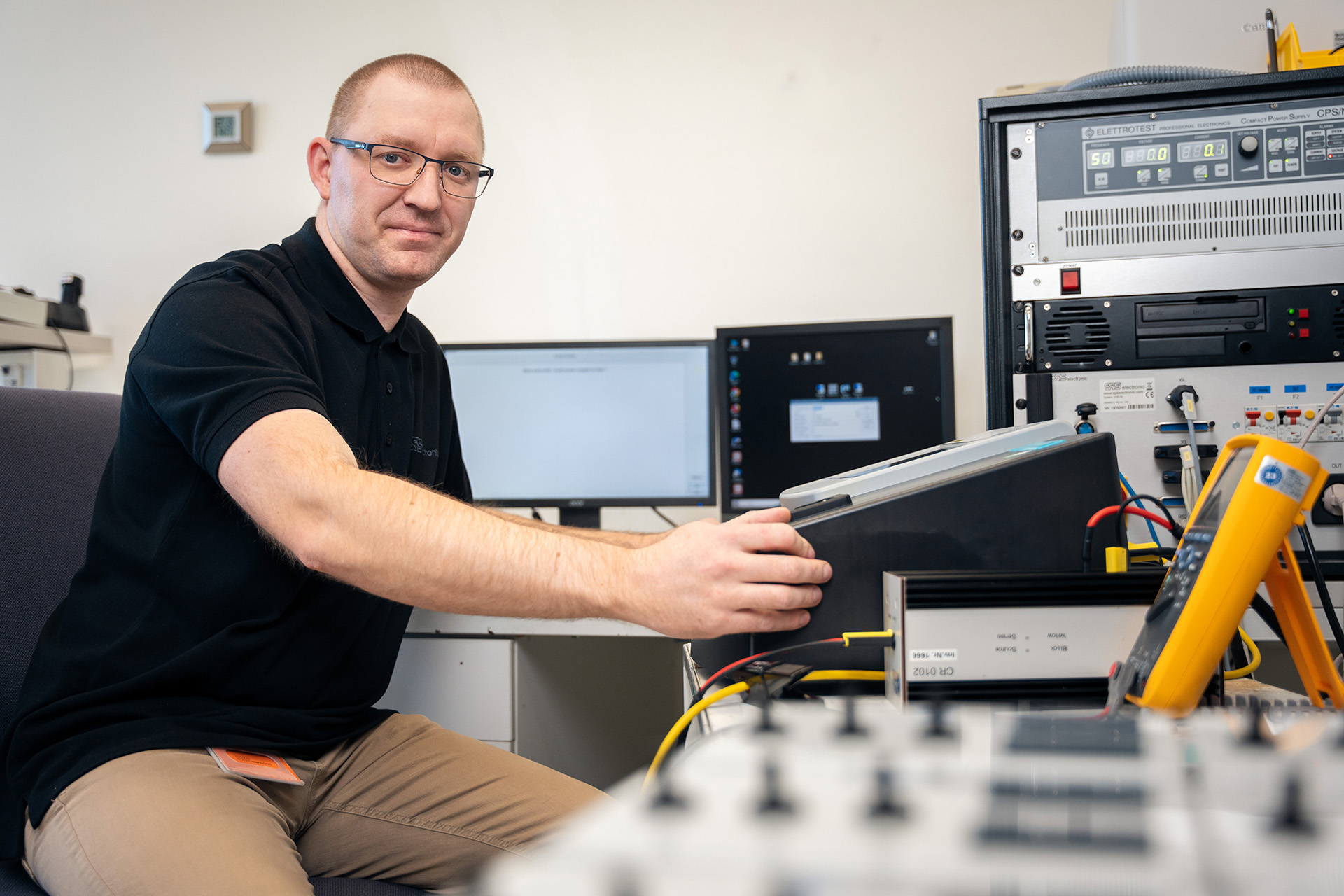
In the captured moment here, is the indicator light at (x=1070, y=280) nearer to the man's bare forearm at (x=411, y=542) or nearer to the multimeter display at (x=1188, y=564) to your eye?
the multimeter display at (x=1188, y=564)

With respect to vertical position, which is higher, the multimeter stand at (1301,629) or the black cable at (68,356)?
the black cable at (68,356)

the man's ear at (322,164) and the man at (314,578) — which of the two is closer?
→ the man at (314,578)

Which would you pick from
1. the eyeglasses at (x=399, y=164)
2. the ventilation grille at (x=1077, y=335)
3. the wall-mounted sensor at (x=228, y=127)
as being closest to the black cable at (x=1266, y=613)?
the ventilation grille at (x=1077, y=335)

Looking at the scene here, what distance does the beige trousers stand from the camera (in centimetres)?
70

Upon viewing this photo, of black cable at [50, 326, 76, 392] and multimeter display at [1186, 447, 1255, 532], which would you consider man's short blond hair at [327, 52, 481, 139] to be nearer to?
multimeter display at [1186, 447, 1255, 532]

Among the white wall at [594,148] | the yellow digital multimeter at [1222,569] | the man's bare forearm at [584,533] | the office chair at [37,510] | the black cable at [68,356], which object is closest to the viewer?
the yellow digital multimeter at [1222,569]

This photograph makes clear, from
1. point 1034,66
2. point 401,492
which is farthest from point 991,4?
point 401,492

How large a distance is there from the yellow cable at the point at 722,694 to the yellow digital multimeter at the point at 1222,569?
0.60 feet

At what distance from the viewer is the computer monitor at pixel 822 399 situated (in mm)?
1571

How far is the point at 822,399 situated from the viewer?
1593mm

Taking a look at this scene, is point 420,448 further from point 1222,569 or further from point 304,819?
point 1222,569

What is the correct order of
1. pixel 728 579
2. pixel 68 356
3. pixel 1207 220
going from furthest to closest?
pixel 68 356 → pixel 1207 220 → pixel 728 579

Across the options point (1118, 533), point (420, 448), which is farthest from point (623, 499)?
point (1118, 533)

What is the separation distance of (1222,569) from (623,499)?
1208 millimetres
